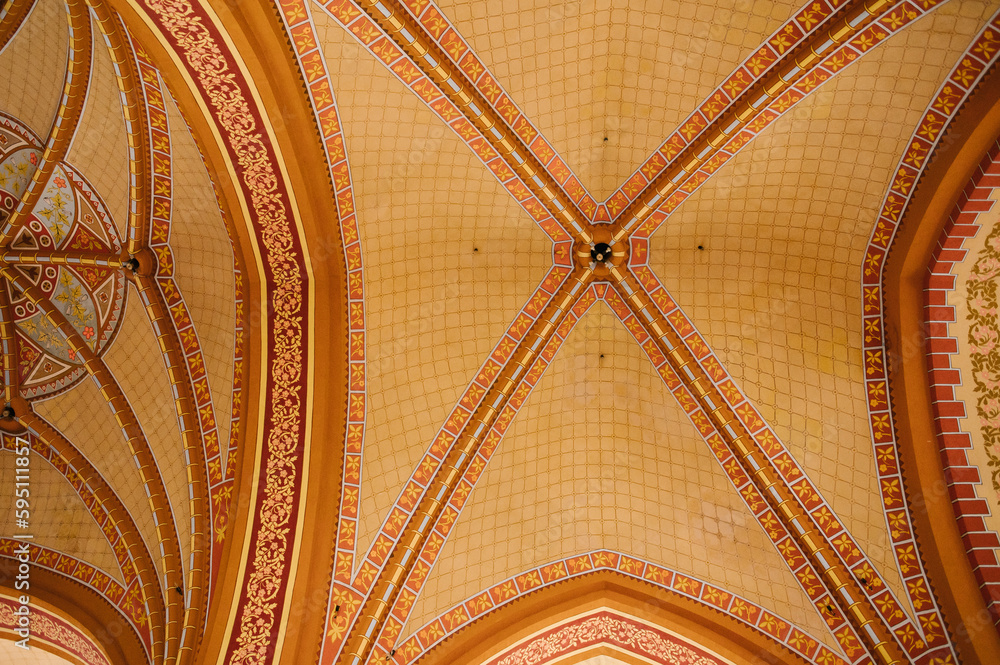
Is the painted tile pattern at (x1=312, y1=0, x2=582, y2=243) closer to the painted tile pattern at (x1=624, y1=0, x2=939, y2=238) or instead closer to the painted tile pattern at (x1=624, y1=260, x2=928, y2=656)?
the painted tile pattern at (x1=624, y1=0, x2=939, y2=238)

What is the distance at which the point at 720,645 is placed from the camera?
7.29 m

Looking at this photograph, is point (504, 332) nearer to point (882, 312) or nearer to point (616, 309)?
point (616, 309)

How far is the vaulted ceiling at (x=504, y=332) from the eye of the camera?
6.58 meters

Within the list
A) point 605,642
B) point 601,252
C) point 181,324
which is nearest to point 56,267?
point 181,324

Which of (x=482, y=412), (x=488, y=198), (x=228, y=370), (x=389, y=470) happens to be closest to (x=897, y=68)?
(x=488, y=198)

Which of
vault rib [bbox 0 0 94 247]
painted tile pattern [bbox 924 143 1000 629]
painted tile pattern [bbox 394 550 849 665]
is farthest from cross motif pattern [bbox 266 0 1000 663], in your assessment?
vault rib [bbox 0 0 94 247]

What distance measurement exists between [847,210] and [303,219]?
5.93m

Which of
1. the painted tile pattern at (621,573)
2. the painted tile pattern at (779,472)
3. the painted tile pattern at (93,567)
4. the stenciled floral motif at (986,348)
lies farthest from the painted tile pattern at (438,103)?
the painted tile pattern at (93,567)

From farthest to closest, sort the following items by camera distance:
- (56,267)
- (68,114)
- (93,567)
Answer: (56,267) < (93,567) < (68,114)

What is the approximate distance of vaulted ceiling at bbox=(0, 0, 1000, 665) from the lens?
658cm

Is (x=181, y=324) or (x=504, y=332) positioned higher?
(x=504, y=332)

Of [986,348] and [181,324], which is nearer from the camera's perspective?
[986,348]

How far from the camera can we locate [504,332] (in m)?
8.09

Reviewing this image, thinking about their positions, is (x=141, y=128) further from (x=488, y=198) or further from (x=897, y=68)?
(x=897, y=68)
